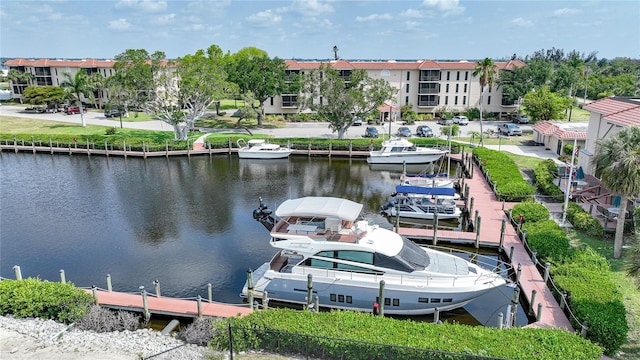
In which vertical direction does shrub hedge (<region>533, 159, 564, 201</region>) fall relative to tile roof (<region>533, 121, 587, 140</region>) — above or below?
below

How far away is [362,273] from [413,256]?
253 centimetres

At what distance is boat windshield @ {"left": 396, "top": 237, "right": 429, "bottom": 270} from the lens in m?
19.9

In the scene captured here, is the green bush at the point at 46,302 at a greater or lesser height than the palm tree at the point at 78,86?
lesser

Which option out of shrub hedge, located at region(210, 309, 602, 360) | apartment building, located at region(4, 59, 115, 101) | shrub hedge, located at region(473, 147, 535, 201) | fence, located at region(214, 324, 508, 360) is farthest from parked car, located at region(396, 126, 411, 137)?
apartment building, located at region(4, 59, 115, 101)

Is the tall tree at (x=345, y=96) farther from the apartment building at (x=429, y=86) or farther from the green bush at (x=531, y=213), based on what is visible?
the green bush at (x=531, y=213)

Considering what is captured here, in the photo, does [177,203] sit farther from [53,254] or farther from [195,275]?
[195,275]

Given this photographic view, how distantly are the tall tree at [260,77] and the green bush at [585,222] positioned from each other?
139 ft

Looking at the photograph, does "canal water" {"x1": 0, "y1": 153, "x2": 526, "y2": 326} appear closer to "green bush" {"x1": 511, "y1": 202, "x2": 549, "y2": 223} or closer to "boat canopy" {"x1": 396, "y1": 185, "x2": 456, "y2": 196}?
"boat canopy" {"x1": 396, "y1": 185, "x2": 456, "y2": 196}

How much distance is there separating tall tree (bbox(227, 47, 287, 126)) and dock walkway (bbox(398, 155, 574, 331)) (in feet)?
104

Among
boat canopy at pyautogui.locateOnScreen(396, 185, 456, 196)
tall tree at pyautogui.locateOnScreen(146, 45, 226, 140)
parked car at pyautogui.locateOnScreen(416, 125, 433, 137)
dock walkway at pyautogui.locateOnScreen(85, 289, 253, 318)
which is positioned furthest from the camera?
parked car at pyautogui.locateOnScreen(416, 125, 433, 137)

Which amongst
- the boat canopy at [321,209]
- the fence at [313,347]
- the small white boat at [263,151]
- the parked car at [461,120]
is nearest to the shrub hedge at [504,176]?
the boat canopy at [321,209]

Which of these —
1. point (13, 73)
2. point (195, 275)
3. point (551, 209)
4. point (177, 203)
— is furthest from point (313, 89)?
point (13, 73)

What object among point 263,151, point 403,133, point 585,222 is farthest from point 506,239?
point 403,133

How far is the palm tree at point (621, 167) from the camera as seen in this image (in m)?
21.5
